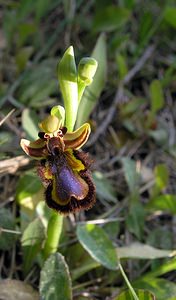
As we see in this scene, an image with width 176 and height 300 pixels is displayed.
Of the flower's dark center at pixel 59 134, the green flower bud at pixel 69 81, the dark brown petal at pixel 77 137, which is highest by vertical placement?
the green flower bud at pixel 69 81

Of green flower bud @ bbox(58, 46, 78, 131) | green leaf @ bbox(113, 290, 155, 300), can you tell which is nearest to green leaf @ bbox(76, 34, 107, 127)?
green flower bud @ bbox(58, 46, 78, 131)

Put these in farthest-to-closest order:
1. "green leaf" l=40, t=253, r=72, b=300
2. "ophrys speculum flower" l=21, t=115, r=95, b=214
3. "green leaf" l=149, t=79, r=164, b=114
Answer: "green leaf" l=149, t=79, r=164, b=114
"green leaf" l=40, t=253, r=72, b=300
"ophrys speculum flower" l=21, t=115, r=95, b=214

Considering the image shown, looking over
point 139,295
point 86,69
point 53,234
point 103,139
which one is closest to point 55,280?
point 53,234

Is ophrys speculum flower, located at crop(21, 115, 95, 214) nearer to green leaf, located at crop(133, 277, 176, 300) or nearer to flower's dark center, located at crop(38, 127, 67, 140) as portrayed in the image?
flower's dark center, located at crop(38, 127, 67, 140)

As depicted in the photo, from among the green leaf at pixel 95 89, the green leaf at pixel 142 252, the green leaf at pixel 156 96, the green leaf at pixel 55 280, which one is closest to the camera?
the green leaf at pixel 55 280

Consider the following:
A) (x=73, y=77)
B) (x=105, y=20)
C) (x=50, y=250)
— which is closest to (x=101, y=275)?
(x=50, y=250)

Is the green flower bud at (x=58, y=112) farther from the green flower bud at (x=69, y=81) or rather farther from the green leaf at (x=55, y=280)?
the green leaf at (x=55, y=280)

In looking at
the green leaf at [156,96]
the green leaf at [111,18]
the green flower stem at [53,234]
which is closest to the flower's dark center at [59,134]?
the green flower stem at [53,234]
